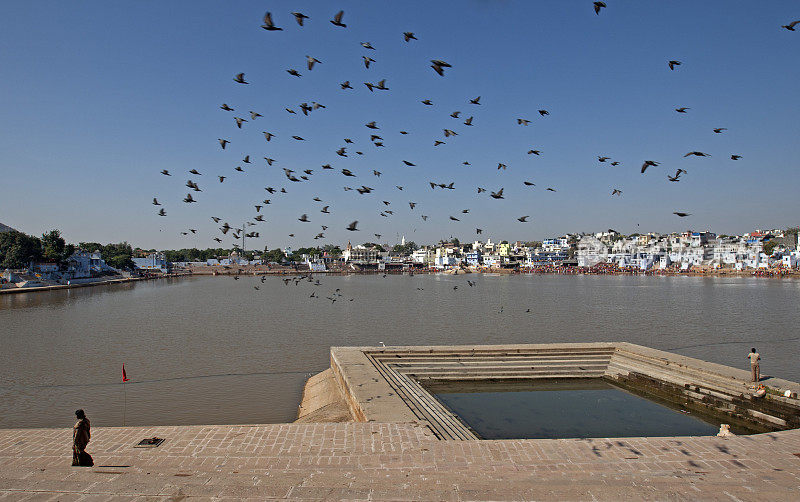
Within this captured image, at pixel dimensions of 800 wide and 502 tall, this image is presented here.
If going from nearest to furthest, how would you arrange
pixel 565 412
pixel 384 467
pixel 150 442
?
1. pixel 384 467
2. pixel 150 442
3. pixel 565 412

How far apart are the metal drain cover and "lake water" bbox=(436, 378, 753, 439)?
349 inches

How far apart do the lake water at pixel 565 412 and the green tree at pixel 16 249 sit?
9742cm

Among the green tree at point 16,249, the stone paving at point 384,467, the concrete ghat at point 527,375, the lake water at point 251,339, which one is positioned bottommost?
the lake water at point 251,339

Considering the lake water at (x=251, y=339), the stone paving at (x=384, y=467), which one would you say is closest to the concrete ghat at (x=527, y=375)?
the stone paving at (x=384, y=467)

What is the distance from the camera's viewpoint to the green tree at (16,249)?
82.5 metres

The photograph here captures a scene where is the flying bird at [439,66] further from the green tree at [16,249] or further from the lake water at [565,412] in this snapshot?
the green tree at [16,249]

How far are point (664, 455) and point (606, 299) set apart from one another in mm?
57142

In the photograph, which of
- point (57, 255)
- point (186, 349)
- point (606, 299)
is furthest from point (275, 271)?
point (186, 349)

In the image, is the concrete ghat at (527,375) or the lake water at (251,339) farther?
the lake water at (251,339)

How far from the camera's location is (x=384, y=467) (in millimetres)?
8195

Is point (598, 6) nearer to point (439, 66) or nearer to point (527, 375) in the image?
point (439, 66)

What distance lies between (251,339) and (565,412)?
76.8ft

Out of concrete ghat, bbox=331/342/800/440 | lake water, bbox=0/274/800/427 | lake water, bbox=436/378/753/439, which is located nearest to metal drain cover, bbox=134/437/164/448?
concrete ghat, bbox=331/342/800/440

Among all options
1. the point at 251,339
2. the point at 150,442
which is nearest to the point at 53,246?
the point at 251,339
